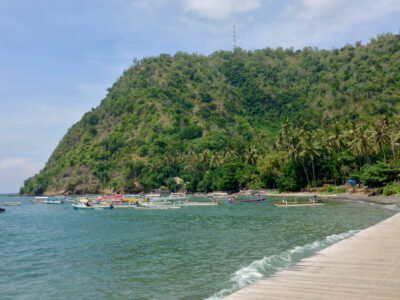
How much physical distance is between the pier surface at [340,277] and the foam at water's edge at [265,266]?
96.6 inches

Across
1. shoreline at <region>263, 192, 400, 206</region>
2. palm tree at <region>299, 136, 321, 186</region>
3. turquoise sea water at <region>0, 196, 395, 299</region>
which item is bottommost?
turquoise sea water at <region>0, 196, 395, 299</region>

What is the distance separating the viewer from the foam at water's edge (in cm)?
1446

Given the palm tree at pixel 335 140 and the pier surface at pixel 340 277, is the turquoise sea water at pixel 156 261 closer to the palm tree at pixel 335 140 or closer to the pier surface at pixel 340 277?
the pier surface at pixel 340 277

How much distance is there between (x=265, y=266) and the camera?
17.9 metres

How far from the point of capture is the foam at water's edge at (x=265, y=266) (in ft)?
47.4

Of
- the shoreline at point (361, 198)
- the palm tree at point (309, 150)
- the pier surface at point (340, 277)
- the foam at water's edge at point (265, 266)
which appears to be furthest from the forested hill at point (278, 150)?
the pier surface at point (340, 277)

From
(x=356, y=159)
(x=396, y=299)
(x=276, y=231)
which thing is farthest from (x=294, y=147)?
(x=396, y=299)

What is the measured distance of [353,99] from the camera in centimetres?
17362

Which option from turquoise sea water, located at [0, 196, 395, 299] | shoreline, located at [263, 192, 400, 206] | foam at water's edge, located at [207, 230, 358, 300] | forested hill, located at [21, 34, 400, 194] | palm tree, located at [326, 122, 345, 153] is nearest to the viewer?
foam at water's edge, located at [207, 230, 358, 300]

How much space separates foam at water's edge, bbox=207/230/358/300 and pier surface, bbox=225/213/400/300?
2.45 m

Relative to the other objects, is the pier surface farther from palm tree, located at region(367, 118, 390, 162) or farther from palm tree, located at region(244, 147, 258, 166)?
palm tree, located at region(244, 147, 258, 166)

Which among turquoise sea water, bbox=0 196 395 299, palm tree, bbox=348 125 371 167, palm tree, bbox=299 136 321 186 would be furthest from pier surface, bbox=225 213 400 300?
palm tree, bbox=299 136 321 186

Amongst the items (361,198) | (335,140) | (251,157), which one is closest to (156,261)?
(361,198)

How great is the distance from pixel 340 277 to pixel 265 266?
664 centimetres
